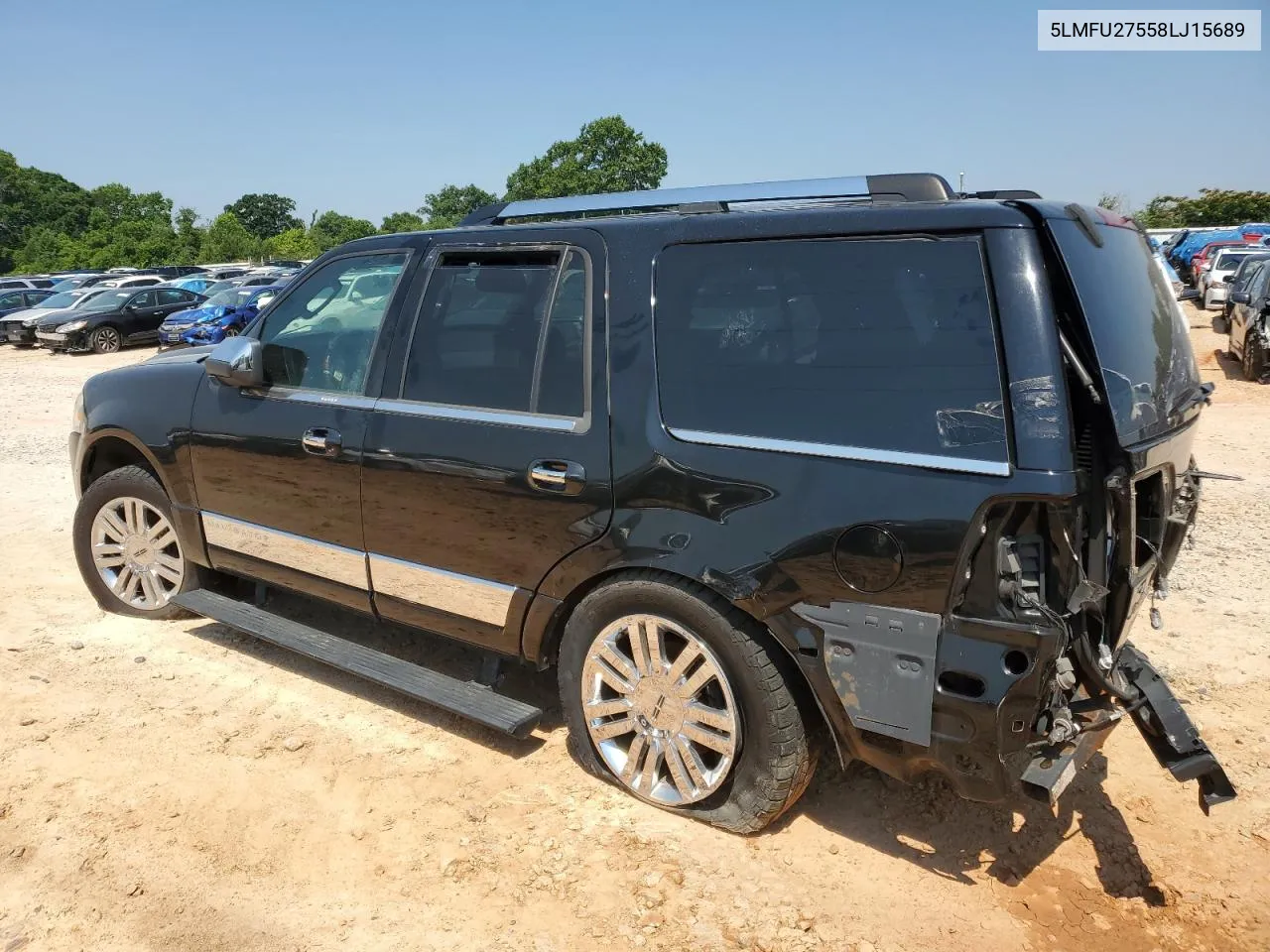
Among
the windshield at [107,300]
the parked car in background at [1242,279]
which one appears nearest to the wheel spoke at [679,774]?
the parked car in background at [1242,279]

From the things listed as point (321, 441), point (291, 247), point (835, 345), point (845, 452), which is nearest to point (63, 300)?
point (321, 441)

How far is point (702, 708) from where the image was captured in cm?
305

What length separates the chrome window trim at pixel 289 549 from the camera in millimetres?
3934

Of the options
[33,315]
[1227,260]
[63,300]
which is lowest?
[1227,260]

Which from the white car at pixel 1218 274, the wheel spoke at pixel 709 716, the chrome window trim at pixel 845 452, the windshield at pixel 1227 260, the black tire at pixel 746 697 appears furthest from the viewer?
the windshield at pixel 1227 260

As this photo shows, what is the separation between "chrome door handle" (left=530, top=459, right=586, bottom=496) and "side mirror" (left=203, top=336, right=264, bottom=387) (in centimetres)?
158

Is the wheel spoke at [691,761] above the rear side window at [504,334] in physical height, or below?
below

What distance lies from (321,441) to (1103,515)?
2.85 meters

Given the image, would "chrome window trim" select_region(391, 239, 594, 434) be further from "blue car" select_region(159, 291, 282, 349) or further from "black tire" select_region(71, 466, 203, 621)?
"blue car" select_region(159, 291, 282, 349)

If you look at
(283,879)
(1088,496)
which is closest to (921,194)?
(1088,496)

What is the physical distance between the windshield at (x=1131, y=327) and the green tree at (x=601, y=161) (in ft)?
179

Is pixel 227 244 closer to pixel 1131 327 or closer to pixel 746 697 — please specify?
pixel 746 697

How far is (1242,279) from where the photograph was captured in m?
16.3

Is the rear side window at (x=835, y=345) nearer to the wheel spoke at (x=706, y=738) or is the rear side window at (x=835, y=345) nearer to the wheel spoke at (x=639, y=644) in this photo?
the wheel spoke at (x=639, y=644)
